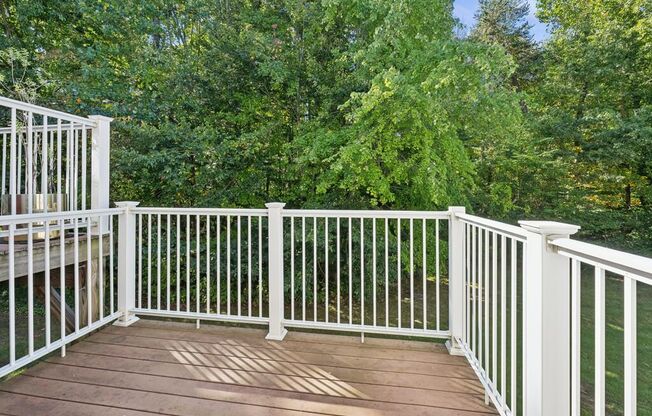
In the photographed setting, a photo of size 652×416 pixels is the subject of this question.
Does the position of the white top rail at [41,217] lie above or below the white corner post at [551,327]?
above

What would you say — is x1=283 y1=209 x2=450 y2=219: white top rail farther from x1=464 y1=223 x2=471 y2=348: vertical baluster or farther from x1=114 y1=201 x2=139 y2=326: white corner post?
x1=114 y1=201 x2=139 y2=326: white corner post

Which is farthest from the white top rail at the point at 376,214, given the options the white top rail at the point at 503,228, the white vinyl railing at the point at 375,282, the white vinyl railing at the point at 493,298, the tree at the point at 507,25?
the tree at the point at 507,25

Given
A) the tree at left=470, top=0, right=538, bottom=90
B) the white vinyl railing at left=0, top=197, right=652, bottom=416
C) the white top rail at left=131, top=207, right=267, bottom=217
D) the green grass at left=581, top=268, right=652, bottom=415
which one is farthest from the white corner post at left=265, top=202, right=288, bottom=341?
the tree at left=470, top=0, right=538, bottom=90

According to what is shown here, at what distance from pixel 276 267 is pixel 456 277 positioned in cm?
131

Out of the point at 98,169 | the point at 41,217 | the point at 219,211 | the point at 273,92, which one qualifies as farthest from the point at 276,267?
the point at 273,92

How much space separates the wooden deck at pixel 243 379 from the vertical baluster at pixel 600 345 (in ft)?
3.17

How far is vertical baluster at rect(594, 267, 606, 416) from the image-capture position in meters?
1.02

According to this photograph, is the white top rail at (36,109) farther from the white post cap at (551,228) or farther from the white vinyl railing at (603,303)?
the white vinyl railing at (603,303)

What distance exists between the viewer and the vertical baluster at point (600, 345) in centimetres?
102

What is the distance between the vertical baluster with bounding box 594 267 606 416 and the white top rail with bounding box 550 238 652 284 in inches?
1.7

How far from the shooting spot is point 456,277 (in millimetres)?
2574

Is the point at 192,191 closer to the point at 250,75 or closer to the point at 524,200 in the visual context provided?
the point at 250,75

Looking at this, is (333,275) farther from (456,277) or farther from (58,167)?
(58,167)

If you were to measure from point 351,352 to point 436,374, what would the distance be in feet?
1.92
